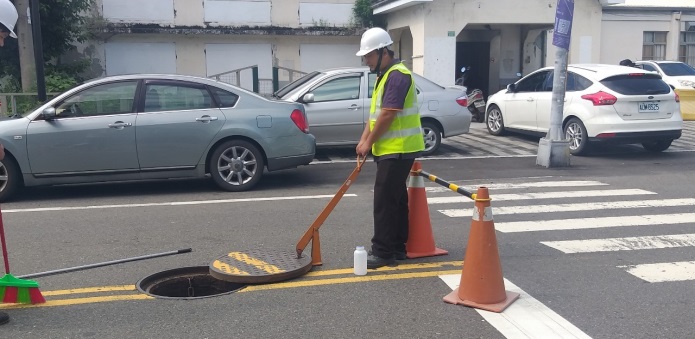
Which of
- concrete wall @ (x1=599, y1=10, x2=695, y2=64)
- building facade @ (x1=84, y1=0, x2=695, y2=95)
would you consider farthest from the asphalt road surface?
concrete wall @ (x1=599, y1=10, x2=695, y2=64)

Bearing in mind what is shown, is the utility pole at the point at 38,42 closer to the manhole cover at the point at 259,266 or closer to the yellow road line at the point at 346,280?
the manhole cover at the point at 259,266

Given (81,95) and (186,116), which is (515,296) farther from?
(81,95)

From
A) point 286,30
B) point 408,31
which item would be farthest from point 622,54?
point 286,30

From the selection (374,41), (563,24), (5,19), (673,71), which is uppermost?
(563,24)

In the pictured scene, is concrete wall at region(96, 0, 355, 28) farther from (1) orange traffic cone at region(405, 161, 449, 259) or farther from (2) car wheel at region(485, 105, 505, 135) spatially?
(1) orange traffic cone at region(405, 161, 449, 259)

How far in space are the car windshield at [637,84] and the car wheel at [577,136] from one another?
0.87m

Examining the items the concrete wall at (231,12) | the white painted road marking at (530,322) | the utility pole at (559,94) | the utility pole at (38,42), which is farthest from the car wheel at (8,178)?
the concrete wall at (231,12)

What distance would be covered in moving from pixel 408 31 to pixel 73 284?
1633 centimetres

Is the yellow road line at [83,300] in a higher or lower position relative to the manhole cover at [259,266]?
lower

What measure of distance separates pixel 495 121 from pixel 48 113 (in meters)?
9.85

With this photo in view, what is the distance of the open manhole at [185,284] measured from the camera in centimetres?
549

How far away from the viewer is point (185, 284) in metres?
5.67

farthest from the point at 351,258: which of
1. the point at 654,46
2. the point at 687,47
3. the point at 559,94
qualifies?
the point at 687,47

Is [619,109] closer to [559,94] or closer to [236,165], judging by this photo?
[559,94]
